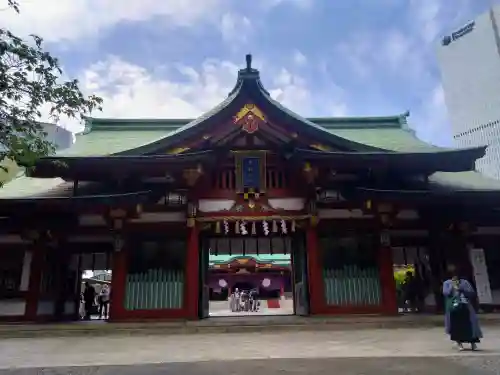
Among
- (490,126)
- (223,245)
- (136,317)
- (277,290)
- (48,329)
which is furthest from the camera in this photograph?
(490,126)

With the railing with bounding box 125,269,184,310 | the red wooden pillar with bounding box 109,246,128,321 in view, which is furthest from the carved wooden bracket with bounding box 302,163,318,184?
the red wooden pillar with bounding box 109,246,128,321

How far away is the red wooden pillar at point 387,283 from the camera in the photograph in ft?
48.7

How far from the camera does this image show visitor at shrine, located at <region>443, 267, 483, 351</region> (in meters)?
9.09

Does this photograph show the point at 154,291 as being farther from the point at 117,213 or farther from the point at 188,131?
the point at 188,131

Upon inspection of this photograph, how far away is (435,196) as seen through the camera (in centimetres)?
1484

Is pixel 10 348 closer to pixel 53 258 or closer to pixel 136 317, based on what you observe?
pixel 136 317

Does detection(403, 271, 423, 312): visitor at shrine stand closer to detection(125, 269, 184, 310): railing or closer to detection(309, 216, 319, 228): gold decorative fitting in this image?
detection(309, 216, 319, 228): gold decorative fitting

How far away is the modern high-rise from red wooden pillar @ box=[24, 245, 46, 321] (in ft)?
297

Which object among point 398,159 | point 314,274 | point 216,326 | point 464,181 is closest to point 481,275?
point 464,181

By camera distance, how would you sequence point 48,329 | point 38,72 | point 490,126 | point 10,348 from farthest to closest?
point 490,126 < point 48,329 < point 10,348 < point 38,72

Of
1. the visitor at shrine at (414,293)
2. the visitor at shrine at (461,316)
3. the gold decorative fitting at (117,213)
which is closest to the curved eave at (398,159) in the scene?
the visitor at shrine at (414,293)

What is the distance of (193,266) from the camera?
14.9m

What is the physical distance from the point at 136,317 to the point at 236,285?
92.5ft

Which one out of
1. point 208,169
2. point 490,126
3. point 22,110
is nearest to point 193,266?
point 208,169
